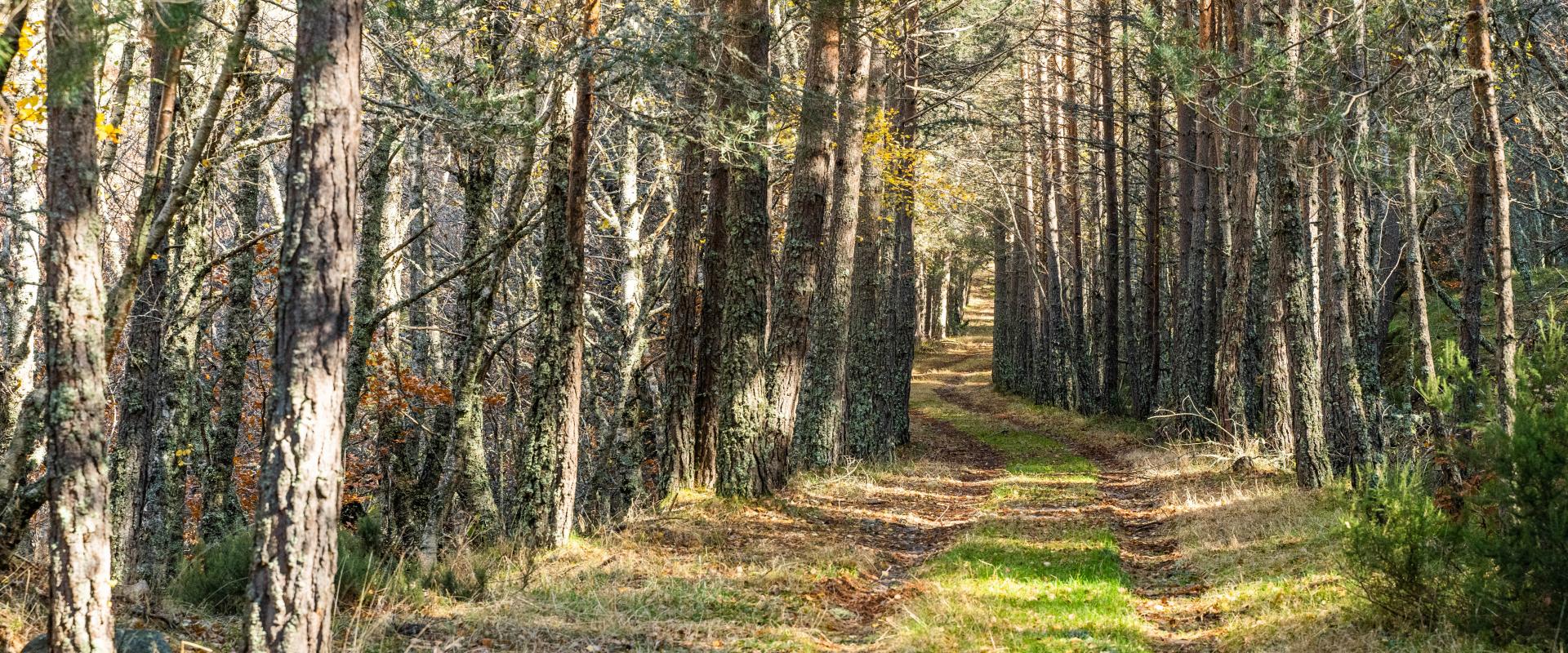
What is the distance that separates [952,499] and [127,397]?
9932mm

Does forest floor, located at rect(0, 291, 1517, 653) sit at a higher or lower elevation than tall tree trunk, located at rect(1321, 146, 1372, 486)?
lower

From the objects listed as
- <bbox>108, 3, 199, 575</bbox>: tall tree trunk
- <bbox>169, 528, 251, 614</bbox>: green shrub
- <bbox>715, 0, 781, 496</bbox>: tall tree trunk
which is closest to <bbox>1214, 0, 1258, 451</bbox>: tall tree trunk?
<bbox>715, 0, 781, 496</bbox>: tall tree trunk

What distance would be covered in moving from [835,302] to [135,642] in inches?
431

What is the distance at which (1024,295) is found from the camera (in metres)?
35.0

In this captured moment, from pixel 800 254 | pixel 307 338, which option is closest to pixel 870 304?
pixel 800 254

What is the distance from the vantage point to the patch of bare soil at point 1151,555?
24.7ft

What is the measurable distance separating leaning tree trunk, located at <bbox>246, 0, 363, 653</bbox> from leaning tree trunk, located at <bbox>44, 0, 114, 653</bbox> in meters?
0.75

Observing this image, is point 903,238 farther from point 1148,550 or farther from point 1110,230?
point 1148,550

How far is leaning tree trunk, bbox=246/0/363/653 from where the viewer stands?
16.9ft

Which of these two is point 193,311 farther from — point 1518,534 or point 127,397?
point 1518,534

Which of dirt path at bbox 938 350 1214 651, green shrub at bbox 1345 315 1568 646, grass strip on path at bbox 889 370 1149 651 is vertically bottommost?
dirt path at bbox 938 350 1214 651

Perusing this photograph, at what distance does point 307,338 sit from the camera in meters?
5.14

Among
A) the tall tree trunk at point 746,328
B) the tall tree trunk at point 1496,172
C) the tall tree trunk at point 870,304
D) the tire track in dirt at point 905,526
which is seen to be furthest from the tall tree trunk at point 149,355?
the tall tree trunk at point 870,304

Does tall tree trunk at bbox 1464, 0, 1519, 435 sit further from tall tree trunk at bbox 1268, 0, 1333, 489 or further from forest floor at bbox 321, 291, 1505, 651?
tall tree trunk at bbox 1268, 0, 1333, 489
